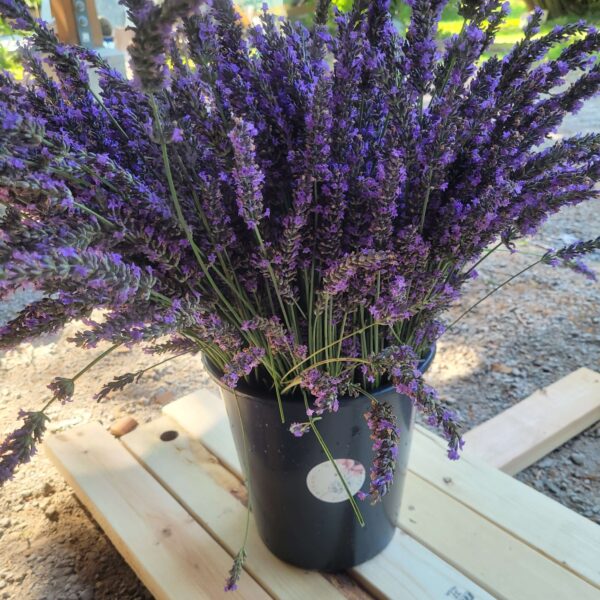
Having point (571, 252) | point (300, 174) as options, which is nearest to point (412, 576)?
point (571, 252)

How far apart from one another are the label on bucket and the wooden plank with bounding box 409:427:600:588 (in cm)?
34

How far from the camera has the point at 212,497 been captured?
1.27 metres

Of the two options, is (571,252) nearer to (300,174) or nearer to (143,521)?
(300,174)

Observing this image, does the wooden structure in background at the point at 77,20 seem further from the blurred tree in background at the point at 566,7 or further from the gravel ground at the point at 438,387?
the blurred tree in background at the point at 566,7

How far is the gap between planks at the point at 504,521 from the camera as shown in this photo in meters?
1.07

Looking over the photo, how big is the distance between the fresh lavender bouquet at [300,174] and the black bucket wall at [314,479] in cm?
10

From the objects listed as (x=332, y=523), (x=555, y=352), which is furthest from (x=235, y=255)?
(x=555, y=352)

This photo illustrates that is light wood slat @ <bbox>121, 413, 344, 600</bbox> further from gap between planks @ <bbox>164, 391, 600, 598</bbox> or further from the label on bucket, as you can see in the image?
the label on bucket

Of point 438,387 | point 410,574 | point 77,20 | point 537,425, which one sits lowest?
point 438,387

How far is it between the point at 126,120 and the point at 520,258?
222 centimetres

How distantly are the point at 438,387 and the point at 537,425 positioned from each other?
40cm

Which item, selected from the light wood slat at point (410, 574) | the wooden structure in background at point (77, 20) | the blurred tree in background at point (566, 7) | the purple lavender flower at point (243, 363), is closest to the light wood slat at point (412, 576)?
the light wood slat at point (410, 574)

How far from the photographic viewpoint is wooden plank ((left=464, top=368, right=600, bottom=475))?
1.48 m

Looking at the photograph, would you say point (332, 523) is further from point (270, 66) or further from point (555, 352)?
point (555, 352)
